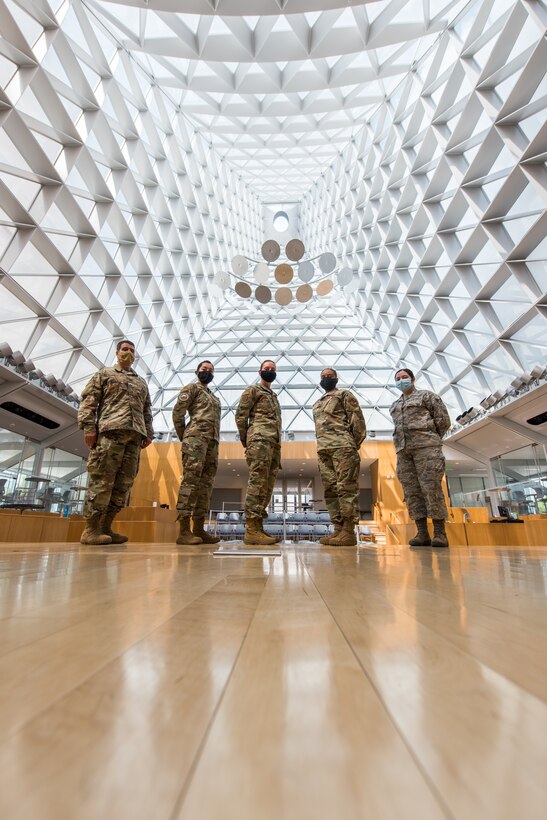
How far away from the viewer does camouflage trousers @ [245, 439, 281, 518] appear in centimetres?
399

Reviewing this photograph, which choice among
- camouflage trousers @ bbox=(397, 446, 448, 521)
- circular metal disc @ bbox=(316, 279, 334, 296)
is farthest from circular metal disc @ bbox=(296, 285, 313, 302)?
camouflage trousers @ bbox=(397, 446, 448, 521)

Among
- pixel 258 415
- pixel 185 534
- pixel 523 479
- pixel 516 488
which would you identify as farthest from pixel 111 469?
pixel 523 479

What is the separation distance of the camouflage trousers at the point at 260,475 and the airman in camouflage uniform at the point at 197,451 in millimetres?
577

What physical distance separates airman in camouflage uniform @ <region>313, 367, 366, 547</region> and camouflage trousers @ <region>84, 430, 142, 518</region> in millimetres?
2105

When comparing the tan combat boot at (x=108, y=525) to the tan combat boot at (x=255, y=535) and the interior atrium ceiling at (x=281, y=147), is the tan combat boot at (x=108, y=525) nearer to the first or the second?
the tan combat boot at (x=255, y=535)

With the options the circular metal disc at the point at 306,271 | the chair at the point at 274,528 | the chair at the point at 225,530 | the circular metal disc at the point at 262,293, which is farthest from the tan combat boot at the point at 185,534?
the circular metal disc at the point at 306,271

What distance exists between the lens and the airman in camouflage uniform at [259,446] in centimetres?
396

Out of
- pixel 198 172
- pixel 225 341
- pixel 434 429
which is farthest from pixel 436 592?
pixel 225 341

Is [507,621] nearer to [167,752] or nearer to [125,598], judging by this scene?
[167,752]

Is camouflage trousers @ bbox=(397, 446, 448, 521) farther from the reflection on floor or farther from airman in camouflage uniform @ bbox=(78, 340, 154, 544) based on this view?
the reflection on floor

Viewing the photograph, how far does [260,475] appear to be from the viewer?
160 inches

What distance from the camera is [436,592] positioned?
3.44ft

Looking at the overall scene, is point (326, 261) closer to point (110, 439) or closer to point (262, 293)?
point (262, 293)

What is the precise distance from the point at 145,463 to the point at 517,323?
14983 millimetres
